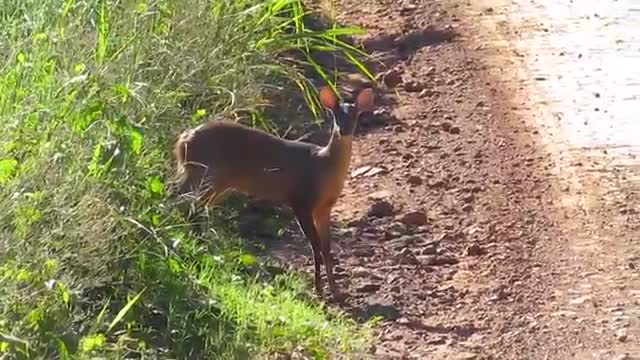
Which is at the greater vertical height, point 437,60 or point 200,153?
point 200,153

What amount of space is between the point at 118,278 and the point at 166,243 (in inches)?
18.1

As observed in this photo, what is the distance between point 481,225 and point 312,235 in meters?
1.13

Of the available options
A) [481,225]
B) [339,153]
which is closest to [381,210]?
[481,225]

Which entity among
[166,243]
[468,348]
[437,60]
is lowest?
[437,60]

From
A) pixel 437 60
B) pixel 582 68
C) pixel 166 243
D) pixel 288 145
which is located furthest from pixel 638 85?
pixel 166 243

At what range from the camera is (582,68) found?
10.9m

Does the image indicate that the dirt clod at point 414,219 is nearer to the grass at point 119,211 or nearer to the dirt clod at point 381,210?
the dirt clod at point 381,210

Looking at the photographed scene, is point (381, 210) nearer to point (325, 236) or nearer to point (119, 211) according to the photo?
point (325, 236)

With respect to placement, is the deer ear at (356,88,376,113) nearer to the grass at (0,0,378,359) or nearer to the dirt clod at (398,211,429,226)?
the grass at (0,0,378,359)

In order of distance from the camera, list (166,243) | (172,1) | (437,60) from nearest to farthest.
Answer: (166,243)
(172,1)
(437,60)

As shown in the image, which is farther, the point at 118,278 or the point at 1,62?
the point at 1,62

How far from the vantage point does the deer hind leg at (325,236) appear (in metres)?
7.49

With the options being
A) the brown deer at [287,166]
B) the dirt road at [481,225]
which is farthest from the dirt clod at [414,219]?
the brown deer at [287,166]

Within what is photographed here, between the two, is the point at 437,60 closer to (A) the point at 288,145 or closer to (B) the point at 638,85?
(B) the point at 638,85
